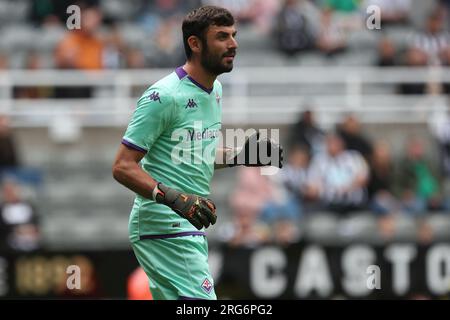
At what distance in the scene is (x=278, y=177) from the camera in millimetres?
15297

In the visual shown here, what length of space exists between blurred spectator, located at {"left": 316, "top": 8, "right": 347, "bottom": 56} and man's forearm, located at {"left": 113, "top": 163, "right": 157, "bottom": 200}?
10.8 m

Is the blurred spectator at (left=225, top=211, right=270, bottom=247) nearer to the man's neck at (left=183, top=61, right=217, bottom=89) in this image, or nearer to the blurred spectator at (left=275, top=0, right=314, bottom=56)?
the blurred spectator at (left=275, top=0, right=314, bottom=56)

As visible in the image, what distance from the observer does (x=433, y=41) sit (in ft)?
57.9

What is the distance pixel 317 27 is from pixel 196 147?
417 inches

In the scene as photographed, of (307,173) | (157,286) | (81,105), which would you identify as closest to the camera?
(157,286)

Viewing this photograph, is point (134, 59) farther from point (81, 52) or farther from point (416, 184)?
point (416, 184)

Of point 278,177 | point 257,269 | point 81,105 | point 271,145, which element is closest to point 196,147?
point 271,145

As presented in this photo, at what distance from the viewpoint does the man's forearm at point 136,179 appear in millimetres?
6938

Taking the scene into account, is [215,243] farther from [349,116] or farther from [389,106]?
[389,106]

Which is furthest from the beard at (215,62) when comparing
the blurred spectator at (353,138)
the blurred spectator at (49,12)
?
the blurred spectator at (49,12)

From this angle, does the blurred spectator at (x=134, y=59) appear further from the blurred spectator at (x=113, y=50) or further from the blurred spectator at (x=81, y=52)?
the blurred spectator at (x=81, y=52)

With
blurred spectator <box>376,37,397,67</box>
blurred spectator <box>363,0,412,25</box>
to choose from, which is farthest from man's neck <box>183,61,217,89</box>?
blurred spectator <box>363,0,412,25</box>

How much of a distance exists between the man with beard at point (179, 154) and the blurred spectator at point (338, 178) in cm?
807

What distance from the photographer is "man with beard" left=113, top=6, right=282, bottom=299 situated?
701cm
